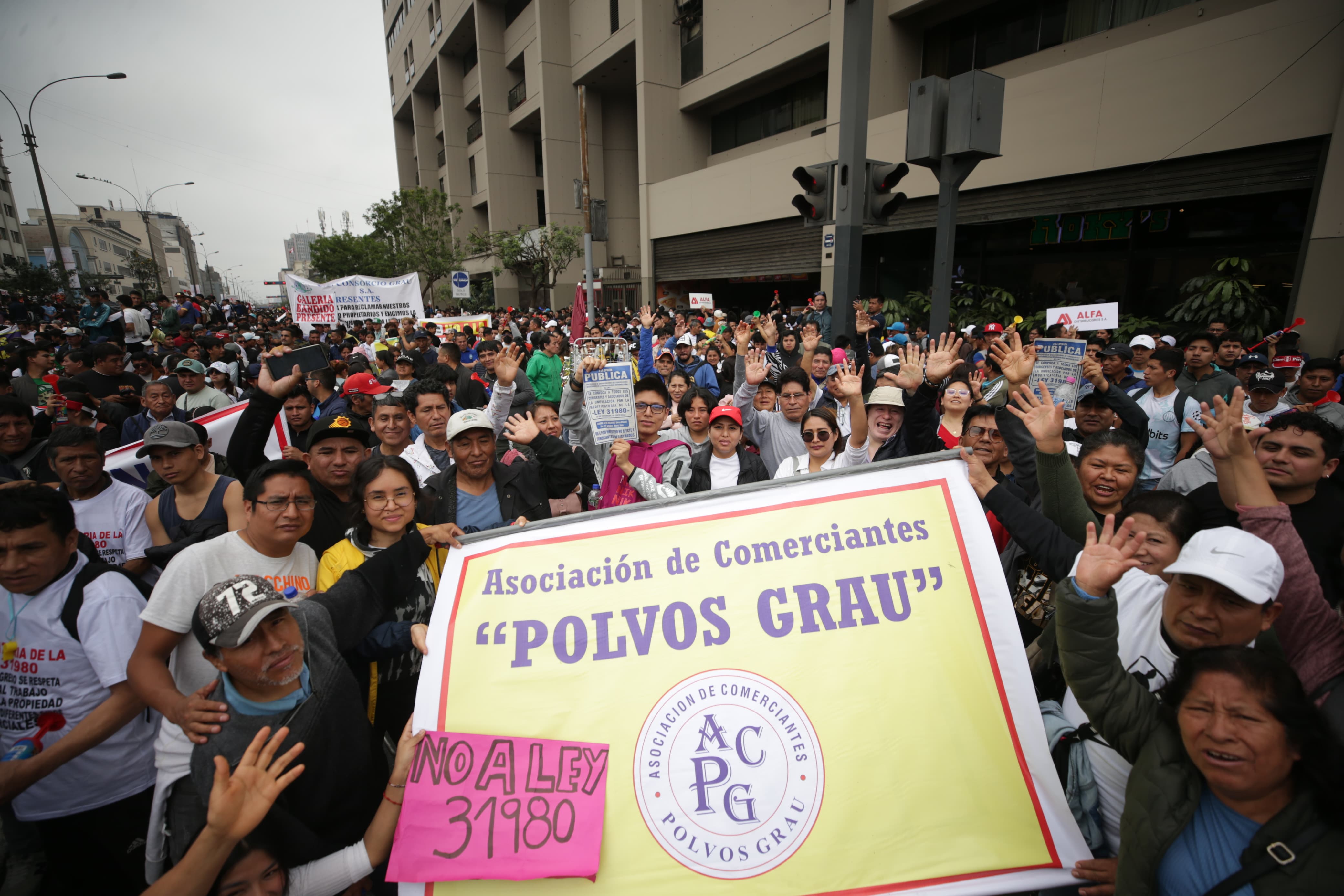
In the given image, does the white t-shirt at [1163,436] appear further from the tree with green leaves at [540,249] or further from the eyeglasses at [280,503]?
the tree with green leaves at [540,249]

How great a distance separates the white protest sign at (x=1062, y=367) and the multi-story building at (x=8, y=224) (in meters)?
64.7

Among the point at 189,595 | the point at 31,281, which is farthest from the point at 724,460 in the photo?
the point at 31,281

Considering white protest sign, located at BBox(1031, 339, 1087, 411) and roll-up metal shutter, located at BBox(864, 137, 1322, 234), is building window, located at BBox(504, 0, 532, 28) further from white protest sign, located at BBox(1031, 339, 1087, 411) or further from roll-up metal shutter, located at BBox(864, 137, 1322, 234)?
white protest sign, located at BBox(1031, 339, 1087, 411)

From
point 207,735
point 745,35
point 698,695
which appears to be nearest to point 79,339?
point 207,735

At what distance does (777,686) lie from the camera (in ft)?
5.78

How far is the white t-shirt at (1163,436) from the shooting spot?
182 inches

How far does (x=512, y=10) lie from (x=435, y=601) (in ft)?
135

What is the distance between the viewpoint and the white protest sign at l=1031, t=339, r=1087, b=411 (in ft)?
13.4

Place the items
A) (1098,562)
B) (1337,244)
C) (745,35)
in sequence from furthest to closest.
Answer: (745,35) < (1337,244) < (1098,562)

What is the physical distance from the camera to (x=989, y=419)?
10.8 feet

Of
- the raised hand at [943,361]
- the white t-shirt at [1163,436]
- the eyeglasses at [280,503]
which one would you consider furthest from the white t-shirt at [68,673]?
the white t-shirt at [1163,436]

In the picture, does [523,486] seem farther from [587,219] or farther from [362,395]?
[587,219]

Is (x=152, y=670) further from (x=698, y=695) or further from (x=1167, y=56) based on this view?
(x=1167, y=56)

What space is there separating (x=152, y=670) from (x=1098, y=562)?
Answer: 3112mm
